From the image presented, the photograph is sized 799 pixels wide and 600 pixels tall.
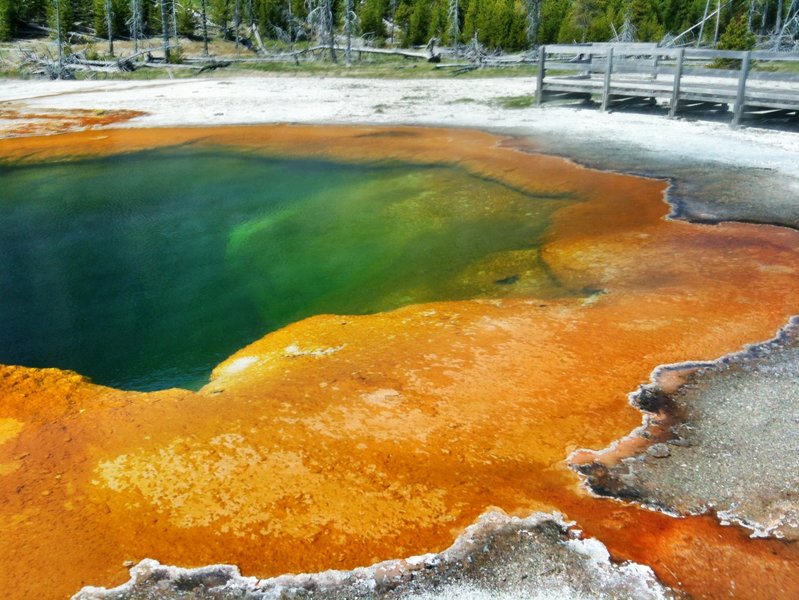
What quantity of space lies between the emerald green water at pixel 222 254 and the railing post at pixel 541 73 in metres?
5.19

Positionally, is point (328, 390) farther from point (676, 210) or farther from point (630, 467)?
point (676, 210)

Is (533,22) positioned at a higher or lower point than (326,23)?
higher

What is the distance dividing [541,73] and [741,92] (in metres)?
4.31

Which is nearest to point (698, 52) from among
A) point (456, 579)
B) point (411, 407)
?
point (411, 407)

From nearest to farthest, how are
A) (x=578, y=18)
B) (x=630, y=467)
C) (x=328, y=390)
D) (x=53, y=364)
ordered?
(x=630, y=467)
(x=328, y=390)
(x=53, y=364)
(x=578, y=18)

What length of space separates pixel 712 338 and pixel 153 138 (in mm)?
12211

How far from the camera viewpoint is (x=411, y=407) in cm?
414

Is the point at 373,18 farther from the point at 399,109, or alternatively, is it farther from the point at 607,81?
the point at 607,81

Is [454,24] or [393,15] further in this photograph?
[393,15]

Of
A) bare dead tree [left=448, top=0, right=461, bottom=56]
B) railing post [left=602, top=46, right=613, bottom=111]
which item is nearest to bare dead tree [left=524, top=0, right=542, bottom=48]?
bare dead tree [left=448, top=0, right=461, bottom=56]

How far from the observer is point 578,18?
30.9 meters

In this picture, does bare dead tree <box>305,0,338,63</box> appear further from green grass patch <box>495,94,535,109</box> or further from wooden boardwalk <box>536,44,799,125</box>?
wooden boardwalk <box>536,44,799,125</box>

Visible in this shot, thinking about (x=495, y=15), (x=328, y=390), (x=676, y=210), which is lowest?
(x=328, y=390)

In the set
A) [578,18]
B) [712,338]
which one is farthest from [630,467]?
[578,18]
